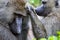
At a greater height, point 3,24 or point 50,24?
point 3,24

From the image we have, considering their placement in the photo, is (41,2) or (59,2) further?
(59,2)

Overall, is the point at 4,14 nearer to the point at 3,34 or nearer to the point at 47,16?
the point at 3,34

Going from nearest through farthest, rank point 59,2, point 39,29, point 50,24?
point 39,29, point 50,24, point 59,2

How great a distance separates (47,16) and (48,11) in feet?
0.51

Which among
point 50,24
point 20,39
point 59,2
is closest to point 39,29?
point 20,39

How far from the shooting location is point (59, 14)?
21.2 ft

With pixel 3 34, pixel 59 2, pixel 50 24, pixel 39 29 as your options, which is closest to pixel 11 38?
pixel 3 34

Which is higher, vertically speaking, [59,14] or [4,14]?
[4,14]

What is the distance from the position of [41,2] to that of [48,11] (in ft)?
1.15

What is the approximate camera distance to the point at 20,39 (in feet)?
12.7

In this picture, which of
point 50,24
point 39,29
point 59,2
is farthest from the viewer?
point 59,2

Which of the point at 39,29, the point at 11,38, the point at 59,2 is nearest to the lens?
the point at 11,38

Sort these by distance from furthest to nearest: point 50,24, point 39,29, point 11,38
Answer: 1. point 50,24
2. point 39,29
3. point 11,38

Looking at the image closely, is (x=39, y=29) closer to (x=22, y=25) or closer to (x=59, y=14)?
(x=22, y=25)
